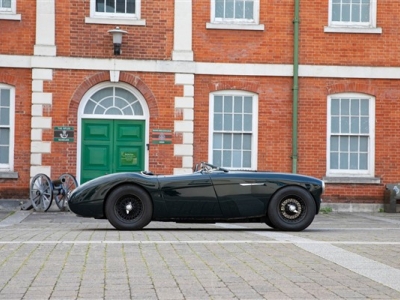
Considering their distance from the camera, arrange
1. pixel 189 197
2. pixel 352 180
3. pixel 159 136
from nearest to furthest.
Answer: pixel 189 197, pixel 159 136, pixel 352 180

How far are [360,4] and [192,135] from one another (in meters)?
5.14

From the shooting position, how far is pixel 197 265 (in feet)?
31.1

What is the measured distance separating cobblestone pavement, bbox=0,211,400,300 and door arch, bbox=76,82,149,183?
8657 millimetres

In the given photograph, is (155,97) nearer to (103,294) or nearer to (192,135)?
(192,135)

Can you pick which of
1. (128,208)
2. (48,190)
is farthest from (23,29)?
(128,208)

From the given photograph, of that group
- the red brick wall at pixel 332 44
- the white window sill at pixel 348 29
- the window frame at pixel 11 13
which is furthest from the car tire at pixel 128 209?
the white window sill at pixel 348 29

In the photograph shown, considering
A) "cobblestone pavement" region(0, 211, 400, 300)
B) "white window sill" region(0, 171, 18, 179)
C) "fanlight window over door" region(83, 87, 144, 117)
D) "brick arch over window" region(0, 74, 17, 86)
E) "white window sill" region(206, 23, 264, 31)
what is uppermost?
"white window sill" region(206, 23, 264, 31)

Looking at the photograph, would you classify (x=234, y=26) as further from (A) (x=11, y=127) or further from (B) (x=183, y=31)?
(A) (x=11, y=127)

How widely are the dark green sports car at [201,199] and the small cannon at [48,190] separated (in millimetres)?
7359

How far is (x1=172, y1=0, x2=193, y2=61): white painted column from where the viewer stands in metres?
A: 23.0

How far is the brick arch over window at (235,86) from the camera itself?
23.2 m

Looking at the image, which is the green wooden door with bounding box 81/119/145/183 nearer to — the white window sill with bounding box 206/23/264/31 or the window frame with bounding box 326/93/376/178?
the white window sill with bounding box 206/23/264/31

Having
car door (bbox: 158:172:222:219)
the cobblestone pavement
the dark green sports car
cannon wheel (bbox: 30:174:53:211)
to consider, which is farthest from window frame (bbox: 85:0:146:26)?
the cobblestone pavement

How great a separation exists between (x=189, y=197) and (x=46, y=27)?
368 inches
